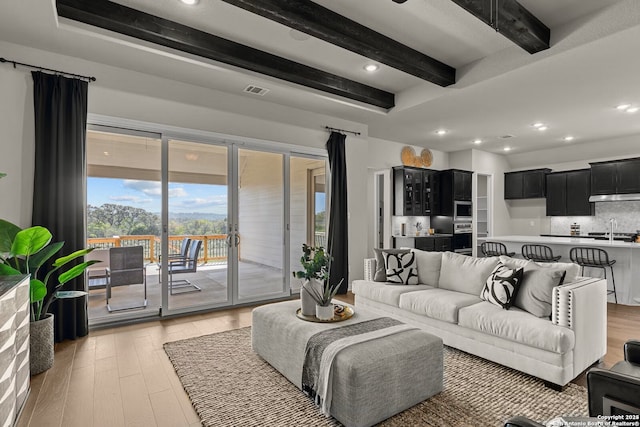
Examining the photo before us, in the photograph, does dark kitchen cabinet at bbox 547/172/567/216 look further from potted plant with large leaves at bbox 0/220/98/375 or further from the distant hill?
potted plant with large leaves at bbox 0/220/98/375

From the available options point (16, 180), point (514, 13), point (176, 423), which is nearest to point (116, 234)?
point (16, 180)

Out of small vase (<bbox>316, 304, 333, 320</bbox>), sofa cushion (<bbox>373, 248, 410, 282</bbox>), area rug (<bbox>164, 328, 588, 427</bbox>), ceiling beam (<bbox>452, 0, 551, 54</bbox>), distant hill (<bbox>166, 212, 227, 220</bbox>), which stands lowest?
area rug (<bbox>164, 328, 588, 427</bbox>)

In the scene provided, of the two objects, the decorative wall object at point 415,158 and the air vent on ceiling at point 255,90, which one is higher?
the air vent on ceiling at point 255,90

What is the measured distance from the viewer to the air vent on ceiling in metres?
4.41

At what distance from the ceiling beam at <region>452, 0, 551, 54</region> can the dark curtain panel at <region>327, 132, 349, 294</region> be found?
2.91m

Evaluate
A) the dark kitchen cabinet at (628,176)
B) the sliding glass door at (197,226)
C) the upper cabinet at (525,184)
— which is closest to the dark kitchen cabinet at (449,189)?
the upper cabinet at (525,184)

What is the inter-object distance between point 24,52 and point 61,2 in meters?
0.98

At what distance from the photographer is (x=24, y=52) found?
339cm

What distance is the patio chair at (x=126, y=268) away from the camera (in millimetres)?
4105

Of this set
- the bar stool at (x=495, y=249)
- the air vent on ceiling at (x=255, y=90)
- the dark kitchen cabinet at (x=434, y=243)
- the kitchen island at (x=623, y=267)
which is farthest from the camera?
the dark kitchen cabinet at (x=434, y=243)

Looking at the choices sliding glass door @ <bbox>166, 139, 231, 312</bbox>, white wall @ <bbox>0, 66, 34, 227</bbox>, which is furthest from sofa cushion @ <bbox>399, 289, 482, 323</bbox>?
white wall @ <bbox>0, 66, 34, 227</bbox>

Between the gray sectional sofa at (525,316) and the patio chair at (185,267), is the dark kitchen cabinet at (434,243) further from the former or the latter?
the patio chair at (185,267)

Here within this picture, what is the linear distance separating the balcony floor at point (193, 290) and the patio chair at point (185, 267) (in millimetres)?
29

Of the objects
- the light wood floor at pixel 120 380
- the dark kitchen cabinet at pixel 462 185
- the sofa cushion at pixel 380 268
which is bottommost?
the light wood floor at pixel 120 380
